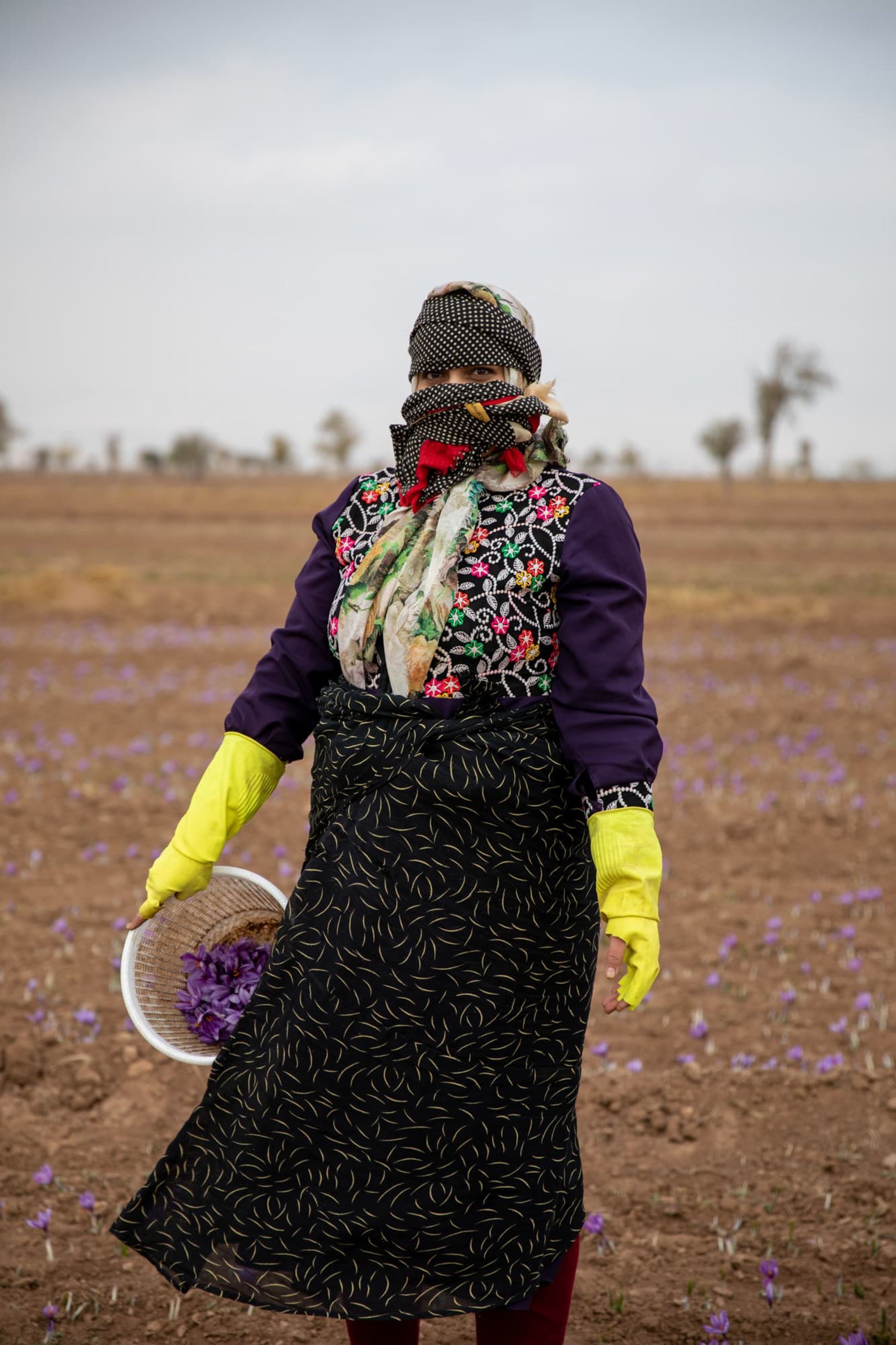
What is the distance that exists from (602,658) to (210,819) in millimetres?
826

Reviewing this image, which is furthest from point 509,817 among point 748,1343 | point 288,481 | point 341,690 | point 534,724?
point 288,481

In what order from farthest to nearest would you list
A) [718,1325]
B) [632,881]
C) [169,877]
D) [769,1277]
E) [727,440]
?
[727,440], [769,1277], [718,1325], [169,877], [632,881]

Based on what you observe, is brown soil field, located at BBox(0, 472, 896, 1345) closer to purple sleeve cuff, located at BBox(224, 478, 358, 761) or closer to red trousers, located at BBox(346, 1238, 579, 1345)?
red trousers, located at BBox(346, 1238, 579, 1345)

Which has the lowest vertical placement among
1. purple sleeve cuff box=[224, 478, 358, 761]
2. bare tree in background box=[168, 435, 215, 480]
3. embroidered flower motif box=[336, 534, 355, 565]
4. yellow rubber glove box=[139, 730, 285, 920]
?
Result: yellow rubber glove box=[139, 730, 285, 920]

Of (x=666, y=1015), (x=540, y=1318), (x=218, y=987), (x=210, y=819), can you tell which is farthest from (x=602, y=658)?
(x=666, y=1015)

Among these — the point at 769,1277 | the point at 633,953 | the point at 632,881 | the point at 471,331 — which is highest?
the point at 471,331

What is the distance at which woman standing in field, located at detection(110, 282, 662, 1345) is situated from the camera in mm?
2029

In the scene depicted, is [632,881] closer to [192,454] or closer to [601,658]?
[601,658]

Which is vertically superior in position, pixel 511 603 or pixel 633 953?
pixel 511 603

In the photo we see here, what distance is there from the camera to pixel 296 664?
230cm

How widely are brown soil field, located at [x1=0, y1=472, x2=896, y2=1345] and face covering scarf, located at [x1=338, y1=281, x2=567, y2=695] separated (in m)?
1.79

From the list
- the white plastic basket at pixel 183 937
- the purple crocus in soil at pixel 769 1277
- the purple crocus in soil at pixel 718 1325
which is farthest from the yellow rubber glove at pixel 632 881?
the purple crocus in soil at pixel 769 1277

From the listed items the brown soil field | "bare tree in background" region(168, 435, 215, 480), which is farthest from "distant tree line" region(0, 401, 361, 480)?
the brown soil field

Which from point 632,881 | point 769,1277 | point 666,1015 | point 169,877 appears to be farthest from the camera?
point 666,1015
